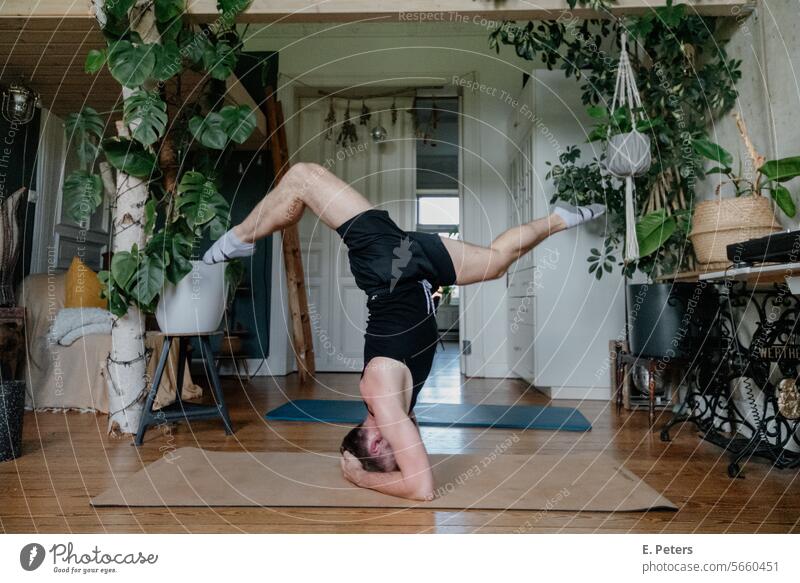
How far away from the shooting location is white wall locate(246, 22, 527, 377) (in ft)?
17.7

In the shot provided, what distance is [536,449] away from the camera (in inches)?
98.5

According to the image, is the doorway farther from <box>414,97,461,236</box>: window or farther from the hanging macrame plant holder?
the hanging macrame plant holder

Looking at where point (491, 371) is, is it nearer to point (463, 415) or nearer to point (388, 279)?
point (463, 415)

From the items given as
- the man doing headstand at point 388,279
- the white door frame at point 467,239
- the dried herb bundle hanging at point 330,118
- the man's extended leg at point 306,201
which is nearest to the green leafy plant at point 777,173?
the man doing headstand at point 388,279

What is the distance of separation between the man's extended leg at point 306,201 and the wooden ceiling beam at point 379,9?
140 centimetres

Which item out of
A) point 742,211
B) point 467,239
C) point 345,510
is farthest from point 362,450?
point 467,239

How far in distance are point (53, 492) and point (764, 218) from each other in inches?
112

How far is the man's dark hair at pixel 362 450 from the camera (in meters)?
1.86

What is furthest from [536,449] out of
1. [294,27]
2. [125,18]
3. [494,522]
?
[294,27]

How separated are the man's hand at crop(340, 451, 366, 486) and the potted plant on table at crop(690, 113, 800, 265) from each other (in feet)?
5.87

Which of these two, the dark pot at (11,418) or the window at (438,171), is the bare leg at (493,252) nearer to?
the dark pot at (11,418)

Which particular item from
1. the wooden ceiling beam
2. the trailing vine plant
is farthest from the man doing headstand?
the wooden ceiling beam

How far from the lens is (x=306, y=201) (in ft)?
6.17

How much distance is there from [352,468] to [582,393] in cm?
247
